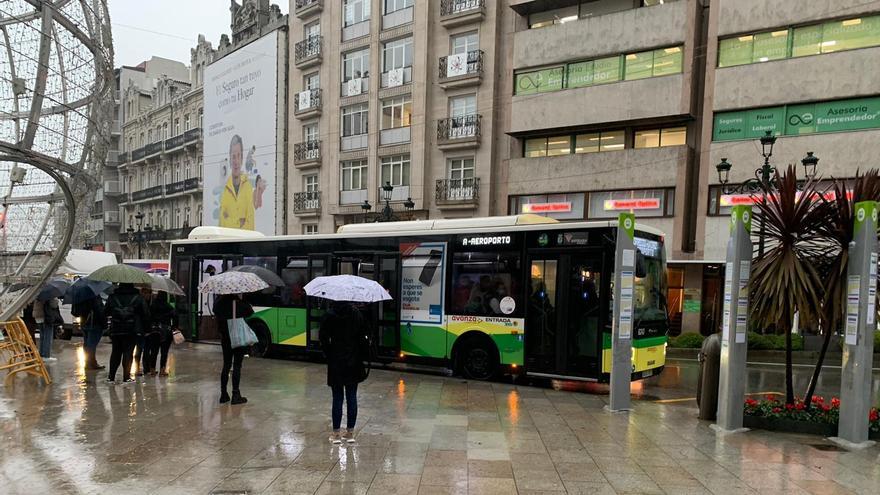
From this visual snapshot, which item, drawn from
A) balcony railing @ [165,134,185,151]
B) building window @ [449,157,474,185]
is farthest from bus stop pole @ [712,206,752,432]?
balcony railing @ [165,134,185,151]

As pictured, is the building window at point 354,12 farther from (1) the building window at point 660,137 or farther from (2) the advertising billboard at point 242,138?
(1) the building window at point 660,137

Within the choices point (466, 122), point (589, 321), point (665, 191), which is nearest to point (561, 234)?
point (589, 321)

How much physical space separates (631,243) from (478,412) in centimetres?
362

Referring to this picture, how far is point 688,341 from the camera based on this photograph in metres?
18.3

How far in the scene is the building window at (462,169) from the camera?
28.7 m

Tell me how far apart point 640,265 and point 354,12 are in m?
→ 28.7

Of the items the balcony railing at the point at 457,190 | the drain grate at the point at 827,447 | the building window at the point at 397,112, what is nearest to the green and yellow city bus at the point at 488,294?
the drain grate at the point at 827,447

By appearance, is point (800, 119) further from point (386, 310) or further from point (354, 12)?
point (354, 12)

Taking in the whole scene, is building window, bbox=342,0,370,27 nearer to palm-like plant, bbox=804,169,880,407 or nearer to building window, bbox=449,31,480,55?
building window, bbox=449,31,480,55

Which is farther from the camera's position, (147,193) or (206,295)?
(147,193)

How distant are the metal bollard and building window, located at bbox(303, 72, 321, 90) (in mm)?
31329

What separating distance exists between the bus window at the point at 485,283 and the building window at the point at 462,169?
16999 millimetres

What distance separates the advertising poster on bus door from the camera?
39.2ft

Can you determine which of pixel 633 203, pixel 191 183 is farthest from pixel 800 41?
pixel 191 183
